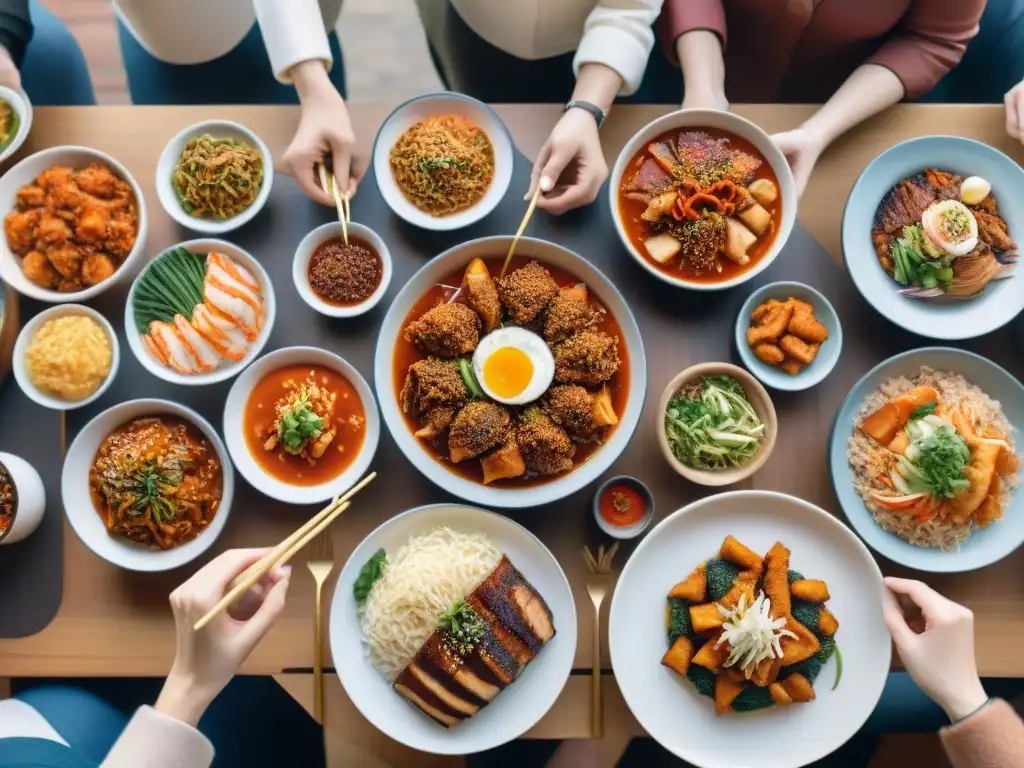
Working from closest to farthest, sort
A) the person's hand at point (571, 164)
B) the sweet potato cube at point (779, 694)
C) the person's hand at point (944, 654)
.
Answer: the person's hand at point (944, 654) < the sweet potato cube at point (779, 694) < the person's hand at point (571, 164)

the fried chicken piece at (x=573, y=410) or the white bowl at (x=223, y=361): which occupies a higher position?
the white bowl at (x=223, y=361)

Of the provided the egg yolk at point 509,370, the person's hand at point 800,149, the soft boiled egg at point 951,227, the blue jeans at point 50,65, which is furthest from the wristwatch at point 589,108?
the blue jeans at point 50,65

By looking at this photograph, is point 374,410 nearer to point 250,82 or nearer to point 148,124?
point 148,124

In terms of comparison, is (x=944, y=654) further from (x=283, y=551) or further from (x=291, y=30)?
(x=291, y=30)

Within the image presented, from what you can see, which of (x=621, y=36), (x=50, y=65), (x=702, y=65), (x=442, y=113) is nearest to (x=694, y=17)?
(x=702, y=65)

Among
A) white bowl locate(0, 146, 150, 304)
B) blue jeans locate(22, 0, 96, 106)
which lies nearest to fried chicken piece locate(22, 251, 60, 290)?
white bowl locate(0, 146, 150, 304)

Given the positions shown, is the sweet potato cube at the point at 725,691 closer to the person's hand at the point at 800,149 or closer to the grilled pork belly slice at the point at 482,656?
A: the grilled pork belly slice at the point at 482,656
